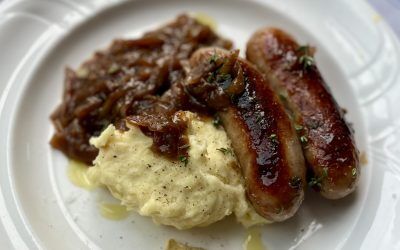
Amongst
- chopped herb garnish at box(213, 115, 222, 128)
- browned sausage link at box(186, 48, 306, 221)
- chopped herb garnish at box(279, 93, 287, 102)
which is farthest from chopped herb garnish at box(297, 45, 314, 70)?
chopped herb garnish at box(213, 115, 222, 128)

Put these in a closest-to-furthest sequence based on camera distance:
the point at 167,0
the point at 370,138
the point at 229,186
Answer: the point at 229,186, the point at 370,138, the point at 167,0

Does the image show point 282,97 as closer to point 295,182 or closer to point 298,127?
point 298,127

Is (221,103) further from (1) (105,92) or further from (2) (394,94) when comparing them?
(2) (394,94)

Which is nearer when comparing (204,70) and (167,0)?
(204,70)

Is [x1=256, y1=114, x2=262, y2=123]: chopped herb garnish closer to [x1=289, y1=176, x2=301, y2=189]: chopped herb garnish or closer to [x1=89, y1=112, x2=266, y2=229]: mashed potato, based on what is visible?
[x1=89, y1=112, x2=266, y2=229]: mashed potato

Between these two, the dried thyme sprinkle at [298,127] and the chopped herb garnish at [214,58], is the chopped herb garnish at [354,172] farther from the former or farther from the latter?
the chopped herb garnish at [214,58]

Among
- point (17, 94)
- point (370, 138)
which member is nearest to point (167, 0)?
point (17, 94)

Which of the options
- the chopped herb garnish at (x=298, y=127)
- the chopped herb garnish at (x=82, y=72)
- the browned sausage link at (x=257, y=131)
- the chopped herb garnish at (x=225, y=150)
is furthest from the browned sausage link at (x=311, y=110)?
the chopped herb garnish at (x=82, y=72)

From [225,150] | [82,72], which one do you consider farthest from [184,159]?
[82,72]
